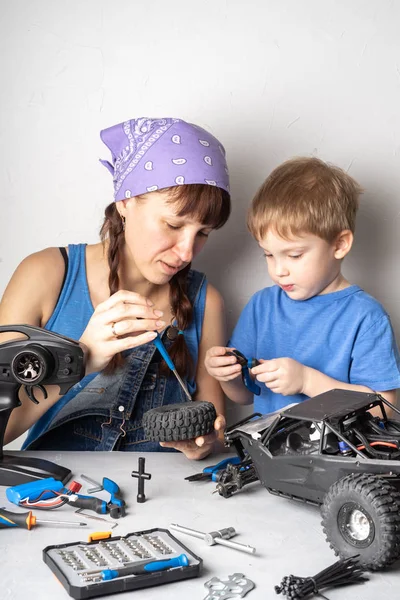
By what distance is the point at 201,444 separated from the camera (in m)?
1.28

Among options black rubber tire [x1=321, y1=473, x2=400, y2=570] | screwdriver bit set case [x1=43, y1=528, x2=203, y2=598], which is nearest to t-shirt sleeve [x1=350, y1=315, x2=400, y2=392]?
black rubber tire [x1=321, y1=473, x2=400, y2=570]

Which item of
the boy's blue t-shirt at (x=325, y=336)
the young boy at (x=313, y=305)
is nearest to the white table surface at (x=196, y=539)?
the young boy at (x=313, y=305)

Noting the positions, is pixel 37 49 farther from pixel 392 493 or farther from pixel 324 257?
pixel 392 493

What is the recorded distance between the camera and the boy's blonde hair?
1.46m

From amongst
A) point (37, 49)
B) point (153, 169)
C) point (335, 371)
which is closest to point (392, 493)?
point (335, 371)

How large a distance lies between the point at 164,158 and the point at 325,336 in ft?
1.74

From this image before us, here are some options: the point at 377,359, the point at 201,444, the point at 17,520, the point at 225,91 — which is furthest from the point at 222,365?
the point at 225,91

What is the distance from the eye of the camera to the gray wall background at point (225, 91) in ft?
5.76

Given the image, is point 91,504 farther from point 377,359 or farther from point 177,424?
point 377,359

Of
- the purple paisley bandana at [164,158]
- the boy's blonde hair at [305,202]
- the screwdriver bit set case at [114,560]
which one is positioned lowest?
the screwdriver bit set case at [114,560]

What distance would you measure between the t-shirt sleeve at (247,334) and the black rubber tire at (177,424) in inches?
18.9

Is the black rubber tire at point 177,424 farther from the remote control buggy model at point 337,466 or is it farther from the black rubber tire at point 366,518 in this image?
the black rubber tire at point 366,518

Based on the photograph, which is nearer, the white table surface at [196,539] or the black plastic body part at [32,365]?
the white table surface at [196,539]

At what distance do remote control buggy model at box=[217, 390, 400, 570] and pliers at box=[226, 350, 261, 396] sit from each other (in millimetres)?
219
